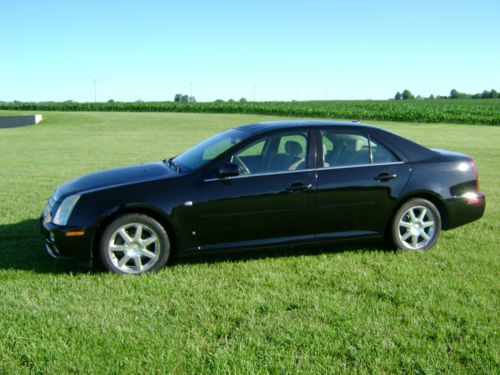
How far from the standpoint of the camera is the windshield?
530 centimetres

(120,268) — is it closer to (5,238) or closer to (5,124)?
(5,238)

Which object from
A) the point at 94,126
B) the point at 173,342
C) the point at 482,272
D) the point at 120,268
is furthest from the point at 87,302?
the point at 94,126

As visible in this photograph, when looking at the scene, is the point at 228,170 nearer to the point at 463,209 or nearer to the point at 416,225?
the point at 416,225

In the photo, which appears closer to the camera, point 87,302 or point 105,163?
point 87,302

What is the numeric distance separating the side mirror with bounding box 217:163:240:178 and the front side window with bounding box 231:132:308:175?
15cm

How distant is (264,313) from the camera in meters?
3.98

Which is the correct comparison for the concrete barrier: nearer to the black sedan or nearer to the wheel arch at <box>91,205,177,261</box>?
the black sedan

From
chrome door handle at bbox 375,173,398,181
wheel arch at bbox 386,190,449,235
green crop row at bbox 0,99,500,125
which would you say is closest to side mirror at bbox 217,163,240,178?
chrome door handle at bbox 375,173,398,181

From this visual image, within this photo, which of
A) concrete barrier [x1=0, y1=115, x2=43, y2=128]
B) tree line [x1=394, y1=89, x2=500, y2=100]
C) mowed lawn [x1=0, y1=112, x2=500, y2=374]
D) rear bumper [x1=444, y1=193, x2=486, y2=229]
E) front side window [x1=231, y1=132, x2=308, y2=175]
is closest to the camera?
mowed lawn [x1=0, y1=112, x2=500, y2=374]

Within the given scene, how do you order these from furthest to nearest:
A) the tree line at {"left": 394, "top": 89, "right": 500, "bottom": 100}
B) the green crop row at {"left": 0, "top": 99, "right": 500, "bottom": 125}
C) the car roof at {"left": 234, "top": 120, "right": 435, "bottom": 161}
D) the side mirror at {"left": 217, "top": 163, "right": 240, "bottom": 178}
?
the tree line at {"left": 394, "top": 89, "right": 500, "bottom": 100}, the green crop row at {"left": 0, "top": 99, "right": 500, "bottom": 125}, the car roof at {"left": 234, "top": 120, "right": 435, "bottom": 161}, the side mirror at {"left": 217, "top": 163, "right": 240, "bottom": 178}

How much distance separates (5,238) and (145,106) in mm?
68866

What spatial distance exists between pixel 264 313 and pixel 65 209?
2.23m

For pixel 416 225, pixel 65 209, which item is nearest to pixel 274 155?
pixel 416 225

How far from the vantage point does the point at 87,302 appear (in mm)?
4172
